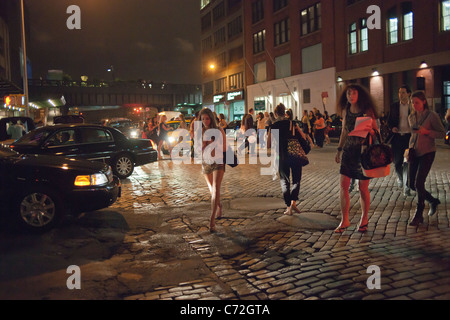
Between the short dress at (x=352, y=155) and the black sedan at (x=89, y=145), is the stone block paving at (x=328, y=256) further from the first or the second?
the black sedan at (x=89, y=145)

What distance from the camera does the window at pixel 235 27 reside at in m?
52.4

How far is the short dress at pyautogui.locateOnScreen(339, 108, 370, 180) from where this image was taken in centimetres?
585

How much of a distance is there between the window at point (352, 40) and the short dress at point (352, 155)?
1099 inches

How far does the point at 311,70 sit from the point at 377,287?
35229mm

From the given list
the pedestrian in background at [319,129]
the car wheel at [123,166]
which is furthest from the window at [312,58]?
the car wheel at [123,166]

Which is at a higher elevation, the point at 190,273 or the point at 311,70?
the point at 311,70

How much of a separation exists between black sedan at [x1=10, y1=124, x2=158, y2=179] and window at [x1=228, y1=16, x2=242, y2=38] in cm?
4178

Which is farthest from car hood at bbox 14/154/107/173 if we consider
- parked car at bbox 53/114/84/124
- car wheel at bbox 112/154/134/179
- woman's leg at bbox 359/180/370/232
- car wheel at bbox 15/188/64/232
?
parked car at bbox 53/114/84/124

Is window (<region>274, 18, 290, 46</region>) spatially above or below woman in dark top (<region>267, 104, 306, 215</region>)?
above

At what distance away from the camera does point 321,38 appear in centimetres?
3591

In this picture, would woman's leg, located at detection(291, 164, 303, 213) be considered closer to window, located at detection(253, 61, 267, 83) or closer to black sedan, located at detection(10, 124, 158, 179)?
black sedan, located at detection(10, 124, 158, 179)

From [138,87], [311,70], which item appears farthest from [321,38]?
[138,87]

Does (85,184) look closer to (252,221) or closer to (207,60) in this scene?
(252,221)

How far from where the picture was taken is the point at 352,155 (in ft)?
19.3
